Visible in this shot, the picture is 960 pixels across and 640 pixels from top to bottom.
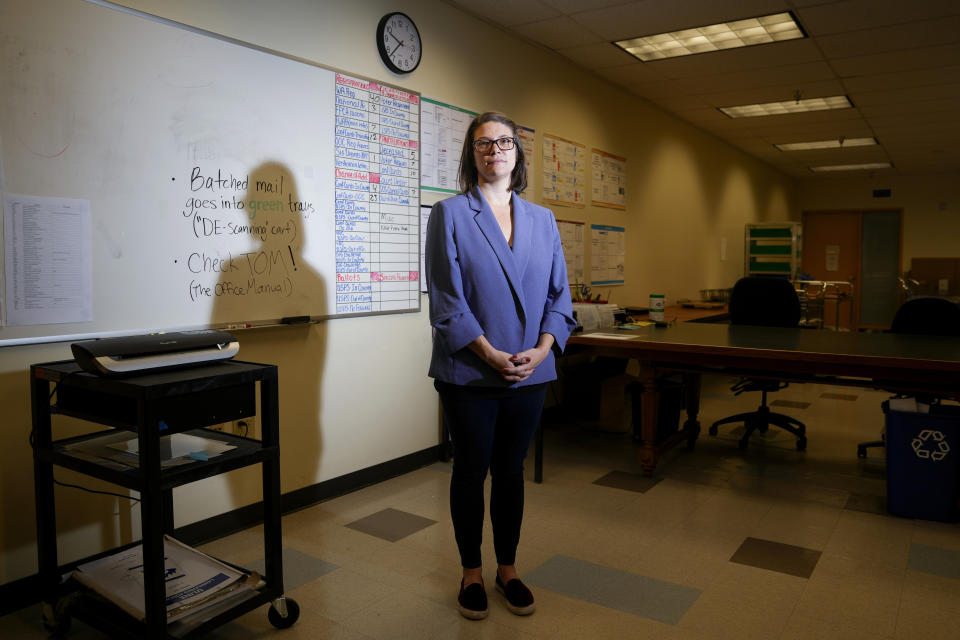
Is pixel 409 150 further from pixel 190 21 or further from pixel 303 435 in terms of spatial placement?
pixel 303 435

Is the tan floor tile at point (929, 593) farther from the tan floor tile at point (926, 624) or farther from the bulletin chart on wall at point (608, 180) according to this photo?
the bulletin chart on wall at point (608, 180)

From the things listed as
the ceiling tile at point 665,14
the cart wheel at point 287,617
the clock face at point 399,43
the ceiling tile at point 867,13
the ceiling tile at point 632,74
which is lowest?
the cart wheel at point 287,617

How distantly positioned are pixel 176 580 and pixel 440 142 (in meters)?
2.54

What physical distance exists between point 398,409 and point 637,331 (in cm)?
142

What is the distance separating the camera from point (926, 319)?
12.5ft

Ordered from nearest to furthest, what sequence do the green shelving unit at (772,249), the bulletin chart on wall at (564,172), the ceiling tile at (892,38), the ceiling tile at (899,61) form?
1. the ceiling tile at (892,38)
2. the ceiling tile at (899,61)
3. the bulletin chart on wall at (564,172)
4. the green shelving unit at (772,249)

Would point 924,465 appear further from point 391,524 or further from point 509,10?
point 509,10

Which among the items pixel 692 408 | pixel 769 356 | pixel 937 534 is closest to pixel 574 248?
pixel 692 408

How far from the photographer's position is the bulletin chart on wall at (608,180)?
17.0 ft

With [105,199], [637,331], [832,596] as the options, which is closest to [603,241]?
[637,331]

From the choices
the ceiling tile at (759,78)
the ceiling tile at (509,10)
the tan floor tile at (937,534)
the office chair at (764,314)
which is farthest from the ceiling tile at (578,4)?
the tan floor tile at (937,534)

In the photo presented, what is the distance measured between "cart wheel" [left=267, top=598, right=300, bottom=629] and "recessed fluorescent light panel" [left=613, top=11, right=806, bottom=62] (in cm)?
383

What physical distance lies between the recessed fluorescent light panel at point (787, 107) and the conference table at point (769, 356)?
2905mm

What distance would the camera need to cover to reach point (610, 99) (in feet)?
17.6
